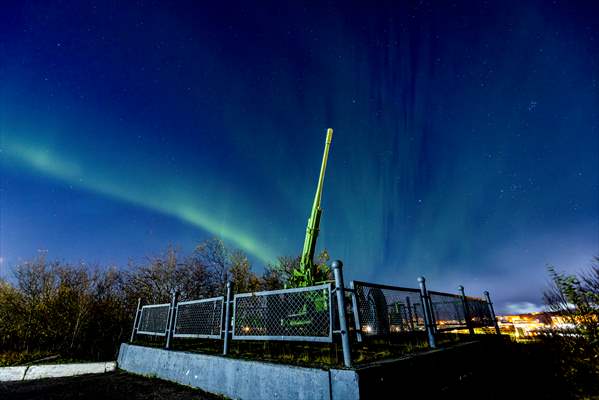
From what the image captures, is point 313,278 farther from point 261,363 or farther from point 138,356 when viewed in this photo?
point 138,356

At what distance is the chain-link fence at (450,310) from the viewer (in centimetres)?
608

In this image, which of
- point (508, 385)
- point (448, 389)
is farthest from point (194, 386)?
point (508, 385)

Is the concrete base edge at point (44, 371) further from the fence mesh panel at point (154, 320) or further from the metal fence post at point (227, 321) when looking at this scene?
the metal fence post at point (227, 321)

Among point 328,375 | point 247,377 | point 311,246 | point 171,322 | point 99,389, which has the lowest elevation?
point 99,389

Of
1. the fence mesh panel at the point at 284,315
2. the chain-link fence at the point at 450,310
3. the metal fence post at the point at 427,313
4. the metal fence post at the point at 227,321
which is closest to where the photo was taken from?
the fence mesh panel at the point at 284,315

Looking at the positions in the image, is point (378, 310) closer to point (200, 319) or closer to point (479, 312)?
point (200, 319)

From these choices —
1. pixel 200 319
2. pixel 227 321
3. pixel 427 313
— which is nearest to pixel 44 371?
pixel 200 319

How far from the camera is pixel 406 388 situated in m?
3.07

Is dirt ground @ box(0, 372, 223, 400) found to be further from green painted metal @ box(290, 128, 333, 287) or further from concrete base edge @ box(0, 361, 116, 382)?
green painted metal @ box(290, 128, 333, 287)

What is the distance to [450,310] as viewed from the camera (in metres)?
6.38

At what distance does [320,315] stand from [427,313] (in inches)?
97.6

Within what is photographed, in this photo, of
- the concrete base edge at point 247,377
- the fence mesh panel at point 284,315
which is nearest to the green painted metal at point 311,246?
the fence mesh panel at point 284,315

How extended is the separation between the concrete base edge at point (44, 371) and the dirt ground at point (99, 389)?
15.8 inches

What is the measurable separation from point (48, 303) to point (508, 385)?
1604 cm
